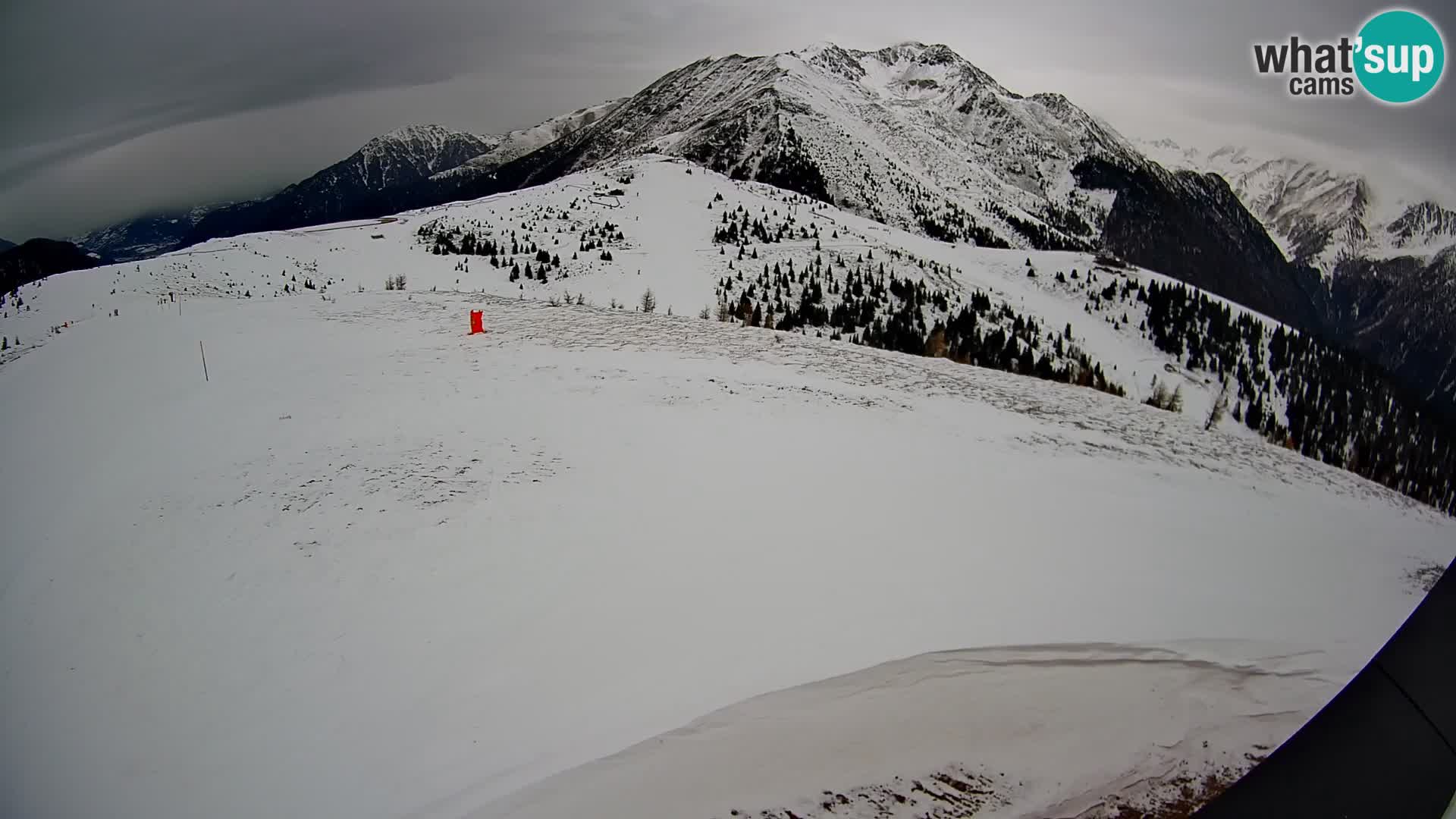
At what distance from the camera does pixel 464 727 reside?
156 centimetres

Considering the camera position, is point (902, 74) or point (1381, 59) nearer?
point (1381, 59)

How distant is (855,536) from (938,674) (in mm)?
964

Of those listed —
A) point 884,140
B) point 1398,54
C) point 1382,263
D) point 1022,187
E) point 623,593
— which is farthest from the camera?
point 1022,187

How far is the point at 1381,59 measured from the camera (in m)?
1.20

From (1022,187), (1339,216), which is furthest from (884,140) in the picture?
(1339,216)

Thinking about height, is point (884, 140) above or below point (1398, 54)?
above

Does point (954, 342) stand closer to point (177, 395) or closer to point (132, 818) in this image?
point (177, 395)

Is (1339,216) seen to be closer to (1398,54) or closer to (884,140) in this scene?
(1398,54)

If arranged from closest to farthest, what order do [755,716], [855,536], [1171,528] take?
1. [755,716]
2. [1171,528]
3. [855,536]

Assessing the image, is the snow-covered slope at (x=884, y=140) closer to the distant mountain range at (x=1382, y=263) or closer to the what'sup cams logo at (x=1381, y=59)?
the distant mountain range at (x=1382, y=263)

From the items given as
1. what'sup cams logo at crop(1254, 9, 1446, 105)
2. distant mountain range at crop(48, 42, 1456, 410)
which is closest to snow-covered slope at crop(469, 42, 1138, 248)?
distant mountain range at crop(48, 42, 1456, 410)

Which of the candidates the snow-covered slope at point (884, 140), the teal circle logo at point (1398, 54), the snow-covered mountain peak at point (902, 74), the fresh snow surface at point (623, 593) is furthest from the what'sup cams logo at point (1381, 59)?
the snow-covered mountain peak at point (902, 74)

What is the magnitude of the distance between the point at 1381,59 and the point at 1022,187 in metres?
108

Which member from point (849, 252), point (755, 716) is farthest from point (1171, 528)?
point (849, 252)
